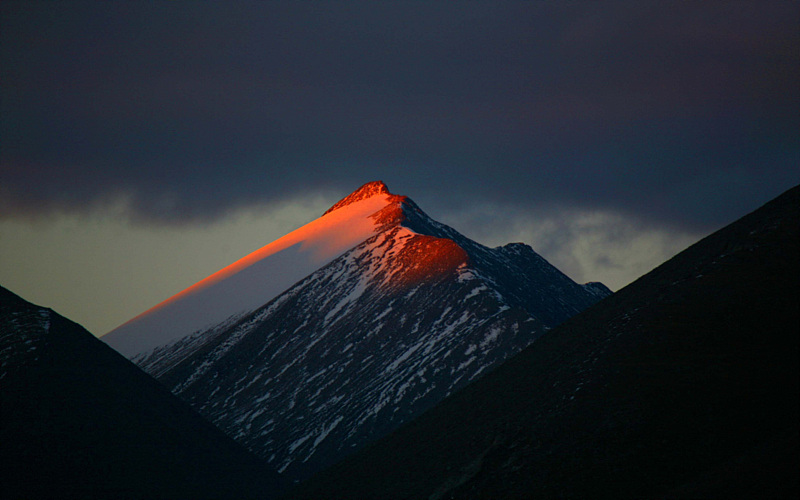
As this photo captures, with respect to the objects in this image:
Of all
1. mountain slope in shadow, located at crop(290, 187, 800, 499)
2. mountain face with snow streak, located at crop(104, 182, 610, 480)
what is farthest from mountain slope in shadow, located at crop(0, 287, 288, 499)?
mountain slope in shadow, located at crop(290, 187, 800, 499)

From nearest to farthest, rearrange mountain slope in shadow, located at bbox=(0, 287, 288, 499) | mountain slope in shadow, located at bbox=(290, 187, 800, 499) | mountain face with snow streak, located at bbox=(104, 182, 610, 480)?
mountain slope in shadow, located at bbox=(290, 187, 800, 499)
mountain slope in shadow, located at bbox=(0, 287, 288, 499)
mountain face with snow streak, located at bbox=(104, 182, 610, 480)

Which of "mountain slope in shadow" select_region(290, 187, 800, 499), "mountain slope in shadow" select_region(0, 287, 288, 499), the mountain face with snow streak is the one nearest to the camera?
"mountain slope in shadow" select_region(290, 187, 800, 499)

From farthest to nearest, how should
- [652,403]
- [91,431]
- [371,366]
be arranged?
[371,366] < [91,431] < [652,403]

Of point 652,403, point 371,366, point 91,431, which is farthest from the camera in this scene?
point 371,366

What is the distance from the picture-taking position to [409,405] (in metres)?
137

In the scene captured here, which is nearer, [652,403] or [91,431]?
[652,403]

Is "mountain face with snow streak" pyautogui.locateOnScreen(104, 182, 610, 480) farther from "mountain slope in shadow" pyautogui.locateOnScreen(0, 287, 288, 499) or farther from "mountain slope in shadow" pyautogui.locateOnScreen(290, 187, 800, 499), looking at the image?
"mountain slope in shadow" pyautogui.locateOnScreen(290, 187, 800, 499)

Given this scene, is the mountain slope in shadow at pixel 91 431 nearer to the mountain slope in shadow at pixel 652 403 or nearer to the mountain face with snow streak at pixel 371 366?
the mountain face with snow streak at pixel 371 366

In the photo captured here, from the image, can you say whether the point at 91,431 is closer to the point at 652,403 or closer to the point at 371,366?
the point at 652,403

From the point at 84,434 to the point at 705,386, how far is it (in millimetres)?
78278

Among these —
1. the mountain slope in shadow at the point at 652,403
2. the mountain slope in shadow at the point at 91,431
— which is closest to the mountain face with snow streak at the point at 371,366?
the mountain slope in shadow at the point at 91,431

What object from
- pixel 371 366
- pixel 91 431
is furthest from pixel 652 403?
pixel 371 366

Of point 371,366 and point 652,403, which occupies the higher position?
point 371,366

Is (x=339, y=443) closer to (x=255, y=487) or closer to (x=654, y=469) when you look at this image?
(x=255, y=487)
